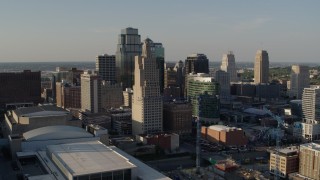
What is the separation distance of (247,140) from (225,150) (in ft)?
18.3

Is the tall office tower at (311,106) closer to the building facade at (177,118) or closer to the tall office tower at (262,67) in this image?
the building facade at (177,118)

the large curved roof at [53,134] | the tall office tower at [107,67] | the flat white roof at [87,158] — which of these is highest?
the tall office tower at [107,67]

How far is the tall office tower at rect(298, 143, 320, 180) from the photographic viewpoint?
1617 inches

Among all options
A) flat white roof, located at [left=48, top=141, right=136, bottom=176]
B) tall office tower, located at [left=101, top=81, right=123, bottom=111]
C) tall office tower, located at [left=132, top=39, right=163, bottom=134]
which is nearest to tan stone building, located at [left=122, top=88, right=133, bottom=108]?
tall office tower, located at [left=101, top=81, right=123, bottom=111]

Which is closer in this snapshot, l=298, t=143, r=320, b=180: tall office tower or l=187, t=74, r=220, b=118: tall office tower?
l=298, t=143, r=320, b=180: tall office tower

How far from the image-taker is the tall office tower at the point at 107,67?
9575cm

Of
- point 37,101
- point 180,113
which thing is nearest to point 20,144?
point 180,113

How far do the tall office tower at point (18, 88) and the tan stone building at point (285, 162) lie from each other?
184 ft

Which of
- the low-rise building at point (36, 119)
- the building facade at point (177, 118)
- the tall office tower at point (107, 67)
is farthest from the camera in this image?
the tall office tower at point (107, 67)

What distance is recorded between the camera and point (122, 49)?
10269cm

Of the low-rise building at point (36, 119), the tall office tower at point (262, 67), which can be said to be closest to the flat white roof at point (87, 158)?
the low-rise building at point (36, 119)

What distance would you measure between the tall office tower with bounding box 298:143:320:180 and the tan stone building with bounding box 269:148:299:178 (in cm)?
98

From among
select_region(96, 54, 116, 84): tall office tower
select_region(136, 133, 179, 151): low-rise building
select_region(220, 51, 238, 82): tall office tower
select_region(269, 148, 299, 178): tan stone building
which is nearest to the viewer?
select_region(269, 148, 299, 178): tan stone building

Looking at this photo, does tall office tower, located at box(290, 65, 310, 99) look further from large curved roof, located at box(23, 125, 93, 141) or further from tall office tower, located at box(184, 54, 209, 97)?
large curved roof, located at box(23, 125, 93, 141)
